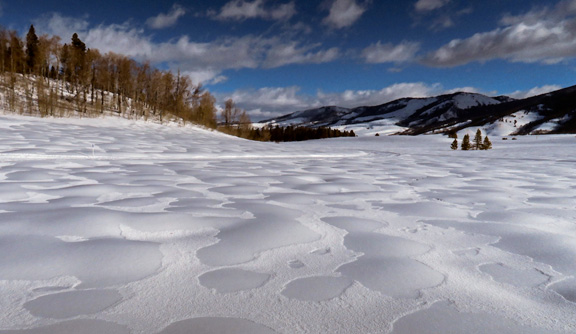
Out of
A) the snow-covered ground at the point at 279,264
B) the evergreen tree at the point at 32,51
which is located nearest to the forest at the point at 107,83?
the evergreen tree at the point at 32,51

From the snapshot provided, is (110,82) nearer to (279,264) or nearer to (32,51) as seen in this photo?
(32,51)

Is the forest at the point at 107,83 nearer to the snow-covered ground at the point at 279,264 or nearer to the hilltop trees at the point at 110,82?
the hilltop trees at the point at 110,82

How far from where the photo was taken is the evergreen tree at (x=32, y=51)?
1382 inches

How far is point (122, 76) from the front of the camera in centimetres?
3450

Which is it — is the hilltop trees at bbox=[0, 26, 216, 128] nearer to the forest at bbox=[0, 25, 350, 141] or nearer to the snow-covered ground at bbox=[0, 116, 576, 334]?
the forest at bbox=[0, 25, 350, 141]

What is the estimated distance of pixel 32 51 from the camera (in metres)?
37.3

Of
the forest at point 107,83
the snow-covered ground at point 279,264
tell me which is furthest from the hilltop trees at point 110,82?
the snow-covered ground at point 279,264

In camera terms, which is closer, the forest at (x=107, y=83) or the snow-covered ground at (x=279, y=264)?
the snow-covered ground at (x=279, y=264)

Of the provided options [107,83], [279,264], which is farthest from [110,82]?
[279,264]

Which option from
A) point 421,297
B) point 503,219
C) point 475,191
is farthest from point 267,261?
point 475,191

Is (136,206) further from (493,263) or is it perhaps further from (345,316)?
(493,263)

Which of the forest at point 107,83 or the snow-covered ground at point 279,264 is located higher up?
the forest at point 107,83

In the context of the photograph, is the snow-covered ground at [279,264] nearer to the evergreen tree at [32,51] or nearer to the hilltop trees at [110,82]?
the hilltop trees at [110,82]

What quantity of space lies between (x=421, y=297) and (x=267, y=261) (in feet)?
2.65
